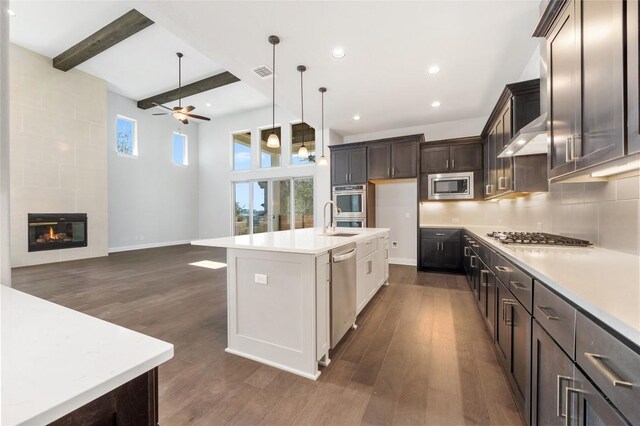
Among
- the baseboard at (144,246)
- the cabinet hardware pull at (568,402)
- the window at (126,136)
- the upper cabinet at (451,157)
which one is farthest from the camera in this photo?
the window at (126,136)

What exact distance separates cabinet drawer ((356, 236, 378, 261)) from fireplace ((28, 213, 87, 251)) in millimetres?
6530

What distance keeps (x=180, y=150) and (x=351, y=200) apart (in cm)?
649

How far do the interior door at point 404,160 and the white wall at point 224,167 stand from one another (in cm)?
260

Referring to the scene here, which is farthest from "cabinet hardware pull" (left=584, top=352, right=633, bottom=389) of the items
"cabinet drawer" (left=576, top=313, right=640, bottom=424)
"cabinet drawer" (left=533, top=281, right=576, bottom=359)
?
"cabinet drawer" (left=533, top=281, right=576, bottom=359)

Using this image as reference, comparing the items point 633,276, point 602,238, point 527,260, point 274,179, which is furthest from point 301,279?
point 274,179

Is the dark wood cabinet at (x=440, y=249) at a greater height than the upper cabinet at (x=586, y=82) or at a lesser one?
lesser

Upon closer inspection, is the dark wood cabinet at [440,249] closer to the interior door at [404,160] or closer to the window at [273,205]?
the interior door at [404,160]

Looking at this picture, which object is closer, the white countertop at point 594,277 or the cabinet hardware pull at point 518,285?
the white countertop at point 594,277

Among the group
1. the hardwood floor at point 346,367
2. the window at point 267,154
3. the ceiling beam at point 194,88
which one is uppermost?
the ceiling beam at point 194,88

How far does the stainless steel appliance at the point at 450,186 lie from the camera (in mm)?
4734

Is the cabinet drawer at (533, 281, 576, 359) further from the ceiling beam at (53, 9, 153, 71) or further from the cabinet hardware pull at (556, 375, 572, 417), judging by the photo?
the ceiling beam at (53, 9, 153, 71)

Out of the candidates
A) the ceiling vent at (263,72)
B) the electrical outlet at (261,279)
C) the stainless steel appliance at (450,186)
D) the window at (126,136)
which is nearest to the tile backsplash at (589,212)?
the stainless steel appliance at (450,186)

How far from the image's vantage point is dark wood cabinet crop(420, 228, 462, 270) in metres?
4.73

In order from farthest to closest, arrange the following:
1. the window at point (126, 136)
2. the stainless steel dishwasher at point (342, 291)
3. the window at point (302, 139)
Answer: the window at point (302, 139) → the window at point (126, 136) → the stainless steel dishwasher at point (342, 291)
